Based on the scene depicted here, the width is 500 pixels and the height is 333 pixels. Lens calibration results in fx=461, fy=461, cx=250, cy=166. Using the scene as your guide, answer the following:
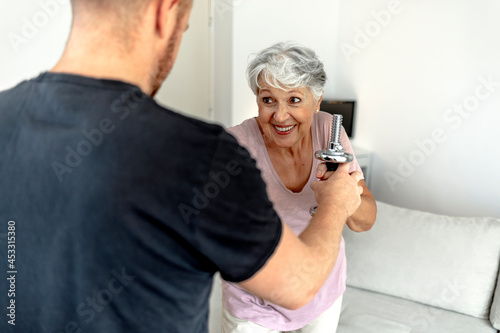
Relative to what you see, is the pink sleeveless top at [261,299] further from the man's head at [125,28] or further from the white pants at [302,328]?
the man's head at [125,28]

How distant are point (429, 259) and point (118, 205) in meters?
1.89

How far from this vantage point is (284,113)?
143 cm

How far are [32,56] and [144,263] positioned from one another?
2.46 m

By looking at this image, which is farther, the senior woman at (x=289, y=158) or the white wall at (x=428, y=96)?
the white wall at (x=428, y=96)

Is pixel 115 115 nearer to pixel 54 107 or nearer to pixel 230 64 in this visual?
pixel 54 107

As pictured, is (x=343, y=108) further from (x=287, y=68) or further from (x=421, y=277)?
(x=287, y=68)

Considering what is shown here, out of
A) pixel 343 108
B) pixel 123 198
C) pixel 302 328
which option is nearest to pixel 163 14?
pixel 123 198

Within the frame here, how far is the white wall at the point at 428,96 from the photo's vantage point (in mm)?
2348

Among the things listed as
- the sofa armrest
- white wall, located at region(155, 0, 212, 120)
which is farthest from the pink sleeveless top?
white wall, located at region(155, 0, 212, 120)

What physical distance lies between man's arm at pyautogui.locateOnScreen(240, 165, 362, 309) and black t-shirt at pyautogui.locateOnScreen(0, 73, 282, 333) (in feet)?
0.08

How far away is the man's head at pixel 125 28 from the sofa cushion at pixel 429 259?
1.86 meters

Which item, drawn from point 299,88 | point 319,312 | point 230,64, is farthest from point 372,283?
point 230,64

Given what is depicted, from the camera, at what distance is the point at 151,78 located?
655 millimetres

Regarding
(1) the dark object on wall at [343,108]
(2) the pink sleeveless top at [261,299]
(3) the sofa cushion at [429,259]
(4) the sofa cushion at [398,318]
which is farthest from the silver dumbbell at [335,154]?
(1) the dark object on wall at [343,108]
